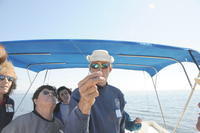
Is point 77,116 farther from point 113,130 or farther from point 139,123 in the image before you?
point 139,123

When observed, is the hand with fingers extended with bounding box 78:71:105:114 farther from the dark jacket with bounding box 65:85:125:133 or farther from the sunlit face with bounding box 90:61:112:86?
the sunlit face with bounding box 90:61:112:86

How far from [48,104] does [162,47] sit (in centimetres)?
166

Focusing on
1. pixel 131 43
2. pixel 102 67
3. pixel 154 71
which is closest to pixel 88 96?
pixel 102 67

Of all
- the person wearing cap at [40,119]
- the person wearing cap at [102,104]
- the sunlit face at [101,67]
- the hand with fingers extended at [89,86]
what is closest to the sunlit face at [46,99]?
the person wearing cap at [40,119]

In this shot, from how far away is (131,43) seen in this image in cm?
201

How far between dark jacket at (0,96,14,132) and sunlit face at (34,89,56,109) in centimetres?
35

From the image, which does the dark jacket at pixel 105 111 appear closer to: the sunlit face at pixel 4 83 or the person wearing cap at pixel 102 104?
the person wearing cap at pixel 102 104

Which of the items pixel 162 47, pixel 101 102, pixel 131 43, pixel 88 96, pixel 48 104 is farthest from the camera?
pixel 162 47

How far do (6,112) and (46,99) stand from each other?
19.3 inches

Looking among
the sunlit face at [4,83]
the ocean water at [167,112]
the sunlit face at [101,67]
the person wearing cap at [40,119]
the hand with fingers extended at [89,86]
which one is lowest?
the ocean water at [167,112]

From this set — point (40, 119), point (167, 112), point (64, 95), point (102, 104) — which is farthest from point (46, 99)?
point (167, 112)

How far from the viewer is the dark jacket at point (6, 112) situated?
1634 millimetres

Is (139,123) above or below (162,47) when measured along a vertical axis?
below

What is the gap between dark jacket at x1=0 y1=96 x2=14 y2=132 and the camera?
163cm
